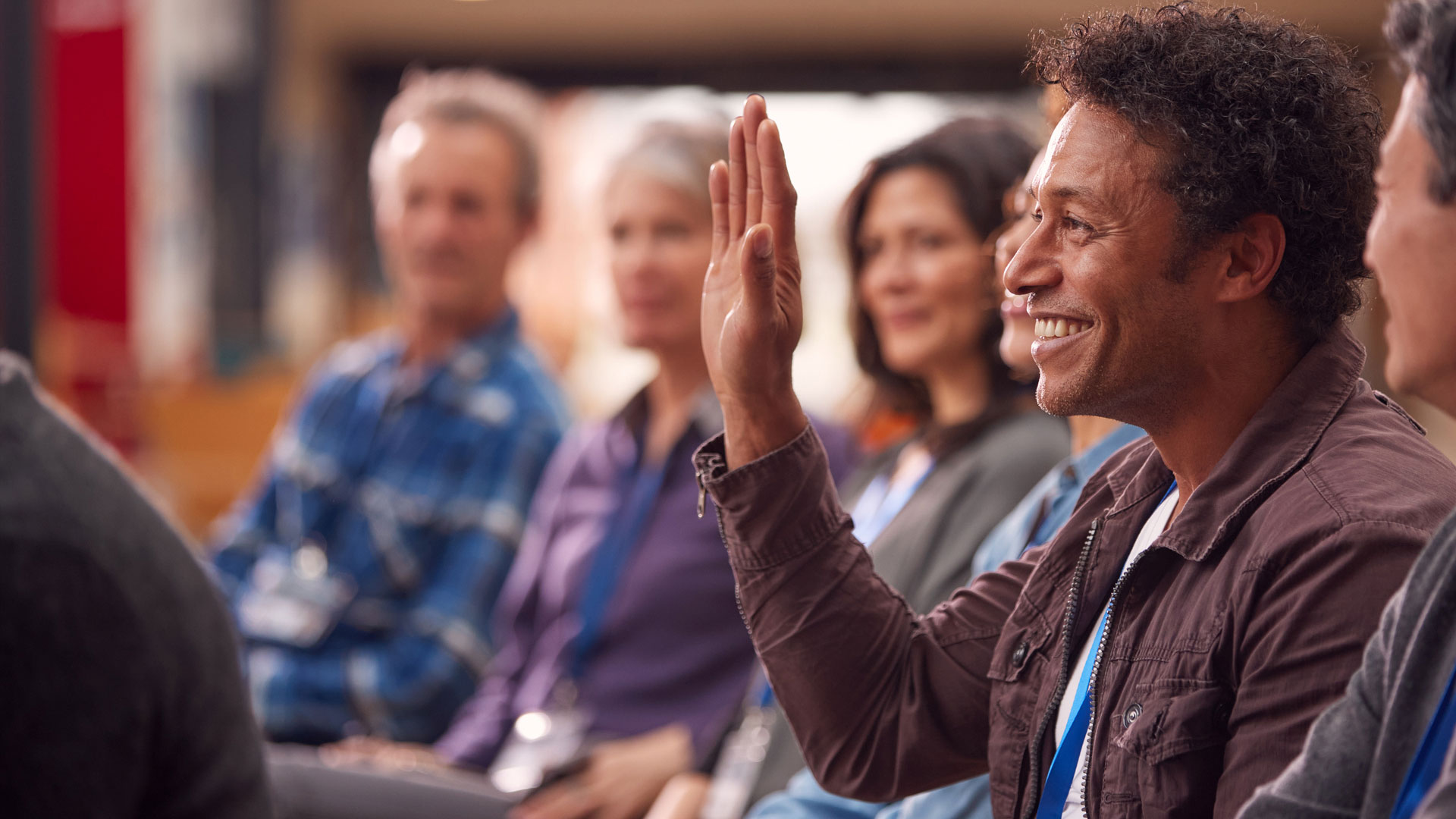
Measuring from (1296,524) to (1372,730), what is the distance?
6.1 inches

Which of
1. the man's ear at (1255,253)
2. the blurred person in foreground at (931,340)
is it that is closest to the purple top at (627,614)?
the blurred person in foreground at (931,340)

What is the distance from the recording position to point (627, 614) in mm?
1994

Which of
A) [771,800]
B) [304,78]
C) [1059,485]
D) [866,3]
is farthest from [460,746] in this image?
[304,78]

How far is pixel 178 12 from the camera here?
549 cm

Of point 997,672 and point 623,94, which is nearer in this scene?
point 997,672

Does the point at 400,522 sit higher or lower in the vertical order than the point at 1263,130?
lower

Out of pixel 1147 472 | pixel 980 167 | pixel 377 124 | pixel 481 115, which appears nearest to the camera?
pixel 1147 472

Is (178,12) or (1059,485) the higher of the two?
(178,12)

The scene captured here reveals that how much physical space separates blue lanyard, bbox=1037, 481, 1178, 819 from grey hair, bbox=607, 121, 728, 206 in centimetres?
130

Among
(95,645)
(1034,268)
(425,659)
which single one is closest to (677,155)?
(425,659)

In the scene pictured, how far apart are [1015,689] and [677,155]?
1313 millimetres

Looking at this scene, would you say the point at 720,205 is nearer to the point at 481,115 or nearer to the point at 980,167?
the point at 980,167

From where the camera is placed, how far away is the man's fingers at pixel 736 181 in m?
1.14

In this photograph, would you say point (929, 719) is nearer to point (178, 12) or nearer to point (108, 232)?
point (108, 232)
